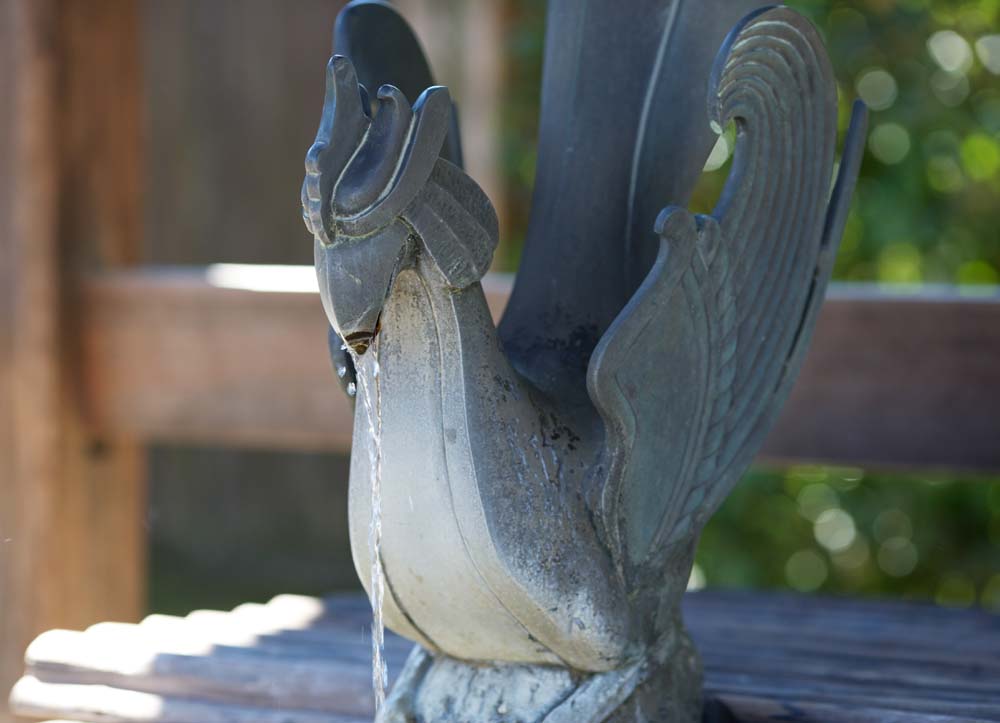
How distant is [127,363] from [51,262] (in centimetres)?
23

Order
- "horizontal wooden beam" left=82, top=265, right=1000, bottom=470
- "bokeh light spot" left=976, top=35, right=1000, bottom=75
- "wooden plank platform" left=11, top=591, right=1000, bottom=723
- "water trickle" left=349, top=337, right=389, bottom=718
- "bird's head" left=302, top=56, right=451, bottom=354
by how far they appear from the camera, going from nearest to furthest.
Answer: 1. "bird's head" left=302, top=56, right=451, bottom=354
2. "water trickle" left=349, top=337, right=389, bottom=718
3. "wooden plank platform" left=11, top=591, right=1000, bottom=723
4. "horizontal wooden beam" left=82, top=265, right=1000, bottom=470
5. "bokeh light spot" left=976, top=35, right=1000, bottom=75

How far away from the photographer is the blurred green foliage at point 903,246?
3.28 metres

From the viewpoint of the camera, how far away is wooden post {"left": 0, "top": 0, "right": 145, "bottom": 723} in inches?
97.0

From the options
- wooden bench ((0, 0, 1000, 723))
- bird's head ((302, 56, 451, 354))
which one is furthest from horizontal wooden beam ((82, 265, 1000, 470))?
bird's head ((302, 56, 451, 354))

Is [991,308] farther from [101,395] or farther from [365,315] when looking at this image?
[101,395]

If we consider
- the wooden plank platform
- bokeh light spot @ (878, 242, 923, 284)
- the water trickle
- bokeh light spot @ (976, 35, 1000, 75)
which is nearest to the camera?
the water trickle

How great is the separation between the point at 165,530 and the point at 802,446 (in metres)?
3.64

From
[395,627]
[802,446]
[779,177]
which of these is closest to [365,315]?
[395,627]

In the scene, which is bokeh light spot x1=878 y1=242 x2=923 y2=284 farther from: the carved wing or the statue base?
the statue base

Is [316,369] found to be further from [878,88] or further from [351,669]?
[878,88]

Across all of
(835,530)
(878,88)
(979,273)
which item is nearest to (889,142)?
(878,88)

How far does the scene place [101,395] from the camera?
8.46ft

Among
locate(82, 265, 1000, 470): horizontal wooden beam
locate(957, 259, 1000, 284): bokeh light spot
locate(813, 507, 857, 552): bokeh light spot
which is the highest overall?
locate(957, 259, 1000, 284): bokeh light spot

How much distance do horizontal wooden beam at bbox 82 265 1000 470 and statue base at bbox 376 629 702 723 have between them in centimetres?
92
